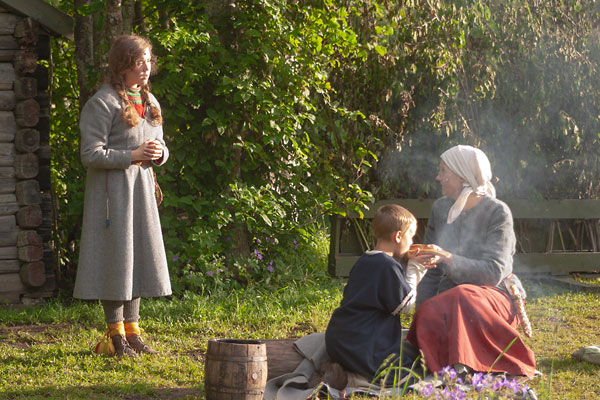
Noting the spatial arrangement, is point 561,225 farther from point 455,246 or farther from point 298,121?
point 455,246

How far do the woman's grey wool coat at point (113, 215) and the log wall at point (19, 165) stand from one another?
2.11 m

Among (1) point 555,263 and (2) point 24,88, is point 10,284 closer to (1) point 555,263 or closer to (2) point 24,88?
(2) point 24,88

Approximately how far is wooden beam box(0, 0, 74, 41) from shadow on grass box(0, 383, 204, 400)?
3.77 meters

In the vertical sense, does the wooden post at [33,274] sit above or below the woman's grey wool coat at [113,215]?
below

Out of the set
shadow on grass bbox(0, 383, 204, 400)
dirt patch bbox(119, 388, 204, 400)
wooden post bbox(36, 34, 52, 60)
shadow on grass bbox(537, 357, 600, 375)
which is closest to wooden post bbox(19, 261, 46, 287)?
wooden post bbox(36, 34, 52, 60)

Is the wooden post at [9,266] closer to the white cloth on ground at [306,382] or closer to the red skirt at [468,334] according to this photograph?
the white cloth on ground at [306,382]

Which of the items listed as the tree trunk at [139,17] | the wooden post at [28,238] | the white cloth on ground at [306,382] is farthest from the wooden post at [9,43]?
the white cloth on ground at [306,382]

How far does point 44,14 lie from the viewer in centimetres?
686

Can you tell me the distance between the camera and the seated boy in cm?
427

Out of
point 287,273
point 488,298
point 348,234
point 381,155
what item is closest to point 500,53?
point 381,155

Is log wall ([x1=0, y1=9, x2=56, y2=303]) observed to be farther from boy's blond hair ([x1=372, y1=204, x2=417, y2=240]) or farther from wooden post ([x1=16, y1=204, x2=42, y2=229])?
boy's blond hair ([x1=372, y1=204, x2=417, y2=240])

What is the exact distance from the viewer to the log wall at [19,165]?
6824mm

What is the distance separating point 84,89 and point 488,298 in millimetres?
→ 4293

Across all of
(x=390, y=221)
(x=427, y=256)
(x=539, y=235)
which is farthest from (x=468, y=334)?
(x=539, y=235)
